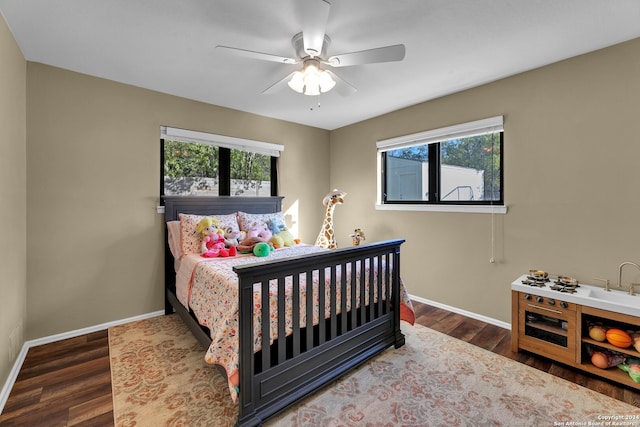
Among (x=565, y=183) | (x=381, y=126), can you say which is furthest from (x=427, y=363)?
(x=381, y=126)

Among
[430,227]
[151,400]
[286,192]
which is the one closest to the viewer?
[151,400]

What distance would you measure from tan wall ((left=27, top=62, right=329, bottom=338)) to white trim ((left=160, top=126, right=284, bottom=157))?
10cm

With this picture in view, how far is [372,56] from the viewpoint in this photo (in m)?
1.86

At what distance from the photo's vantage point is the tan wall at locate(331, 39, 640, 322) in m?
2.17

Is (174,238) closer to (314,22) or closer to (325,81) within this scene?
(325,81)

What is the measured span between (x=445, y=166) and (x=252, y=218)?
2.40 metres

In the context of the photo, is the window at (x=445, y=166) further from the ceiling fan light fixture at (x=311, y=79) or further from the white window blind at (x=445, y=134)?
the ceiling fan light fixture at (x=311, y=79)

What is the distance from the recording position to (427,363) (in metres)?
2.19

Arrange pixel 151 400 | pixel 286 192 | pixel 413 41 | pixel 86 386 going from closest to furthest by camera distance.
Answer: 1. pixel 151 400
2. pixel 86 386
3. pixel 413 41
4. pixel 286 192

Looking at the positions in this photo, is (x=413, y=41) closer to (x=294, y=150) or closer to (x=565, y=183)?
(x=565, y=183)

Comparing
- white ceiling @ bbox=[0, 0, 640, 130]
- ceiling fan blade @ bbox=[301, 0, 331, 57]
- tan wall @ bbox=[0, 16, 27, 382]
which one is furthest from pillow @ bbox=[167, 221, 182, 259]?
ceiling fan blade @ bbox=[301, 0, 331, 57]

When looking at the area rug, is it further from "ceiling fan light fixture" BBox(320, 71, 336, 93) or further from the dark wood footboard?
"ceiling fan light fixture" BBox(320, 71, 336, 93)

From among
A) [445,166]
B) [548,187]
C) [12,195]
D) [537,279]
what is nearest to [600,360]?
[537,279]

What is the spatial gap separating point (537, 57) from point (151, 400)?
386 cm
